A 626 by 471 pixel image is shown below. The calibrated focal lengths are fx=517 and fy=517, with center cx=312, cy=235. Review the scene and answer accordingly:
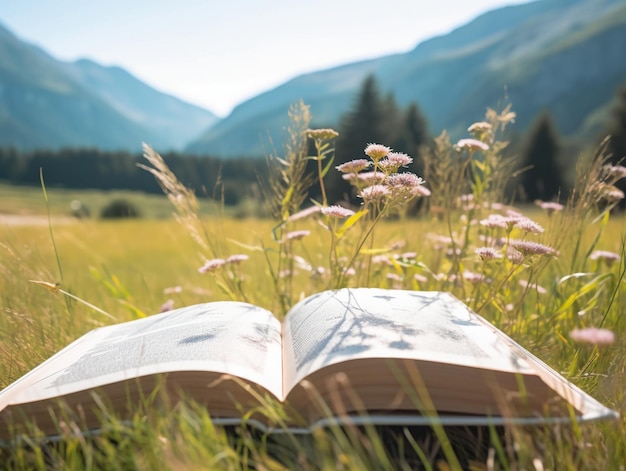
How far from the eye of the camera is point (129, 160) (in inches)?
2776

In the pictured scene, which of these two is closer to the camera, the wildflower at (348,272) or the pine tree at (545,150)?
the wildflower at (348,272)

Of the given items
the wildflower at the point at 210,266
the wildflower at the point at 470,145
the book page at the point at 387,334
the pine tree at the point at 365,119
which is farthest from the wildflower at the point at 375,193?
the pine tree at the point at 365,119

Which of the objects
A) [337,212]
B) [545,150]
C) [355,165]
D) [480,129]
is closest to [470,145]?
[480,129]

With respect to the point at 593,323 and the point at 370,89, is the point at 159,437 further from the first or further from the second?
the point at 370,89

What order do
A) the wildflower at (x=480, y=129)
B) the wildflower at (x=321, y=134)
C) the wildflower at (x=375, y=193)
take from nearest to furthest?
the wildflower at (x=375, y=193) < the wildflower at (x=321, y=134) < the wildflower at (x=480, y=129)

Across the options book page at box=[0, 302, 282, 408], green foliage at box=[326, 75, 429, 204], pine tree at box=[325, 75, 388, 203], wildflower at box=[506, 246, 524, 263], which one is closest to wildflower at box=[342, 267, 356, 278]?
book page at box=[0, 302, 282, 408]

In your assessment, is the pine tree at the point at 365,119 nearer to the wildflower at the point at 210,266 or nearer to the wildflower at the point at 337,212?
the wildflower at the point at 210,266

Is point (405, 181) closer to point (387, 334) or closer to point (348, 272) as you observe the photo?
point (387, 334)

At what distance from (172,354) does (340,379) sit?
0.40 meters

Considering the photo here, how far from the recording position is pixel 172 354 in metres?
1.08

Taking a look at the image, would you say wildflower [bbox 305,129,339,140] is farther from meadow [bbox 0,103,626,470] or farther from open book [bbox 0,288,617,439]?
open book [bbox 0,288,617,439]

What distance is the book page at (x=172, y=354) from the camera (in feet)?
3.34

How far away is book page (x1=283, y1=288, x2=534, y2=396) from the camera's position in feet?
3.18

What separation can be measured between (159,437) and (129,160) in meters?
74.6
